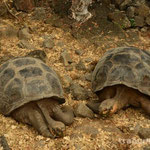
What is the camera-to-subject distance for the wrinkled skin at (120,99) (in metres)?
3.73

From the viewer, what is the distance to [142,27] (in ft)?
20.3

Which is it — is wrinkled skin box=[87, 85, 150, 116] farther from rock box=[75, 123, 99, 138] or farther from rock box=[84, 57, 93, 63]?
rock box=[84, 57, 93, 63]

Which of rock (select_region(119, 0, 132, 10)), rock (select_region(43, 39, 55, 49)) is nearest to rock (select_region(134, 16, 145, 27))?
rock (select_region(119, 0, 132, 10))

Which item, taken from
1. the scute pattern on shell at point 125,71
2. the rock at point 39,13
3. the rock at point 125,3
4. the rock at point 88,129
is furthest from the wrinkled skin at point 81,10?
the rock at point 88,129

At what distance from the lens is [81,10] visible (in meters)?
5.82

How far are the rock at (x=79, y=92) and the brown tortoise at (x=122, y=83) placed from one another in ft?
0.56

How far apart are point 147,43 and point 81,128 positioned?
320 cm

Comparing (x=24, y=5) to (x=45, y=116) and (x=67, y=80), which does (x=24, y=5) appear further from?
(x=45, y=116)

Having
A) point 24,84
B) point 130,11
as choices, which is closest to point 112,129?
point 24,84

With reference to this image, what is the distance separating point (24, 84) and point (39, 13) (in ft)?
10.0

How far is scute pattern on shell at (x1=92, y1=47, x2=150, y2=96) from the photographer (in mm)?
3822

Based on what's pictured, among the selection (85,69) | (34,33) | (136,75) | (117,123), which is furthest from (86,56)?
(117,123)

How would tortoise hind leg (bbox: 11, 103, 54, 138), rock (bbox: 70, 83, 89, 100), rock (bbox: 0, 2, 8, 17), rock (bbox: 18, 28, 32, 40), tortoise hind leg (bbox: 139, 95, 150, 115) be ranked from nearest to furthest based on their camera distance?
tortoise hind leg (bbox: 11, 103, 54, 138) < tortoise hind leg (bbox: 139, 95, 150, 115) < rock (bbox: 70, 83, 89, 100) < rock (bbox: 18, 28, 32, 40) < rock (bbox: 0, 2, 8, 17)

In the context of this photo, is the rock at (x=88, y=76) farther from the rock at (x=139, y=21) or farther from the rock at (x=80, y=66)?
the rock at (x=139, y=21)
